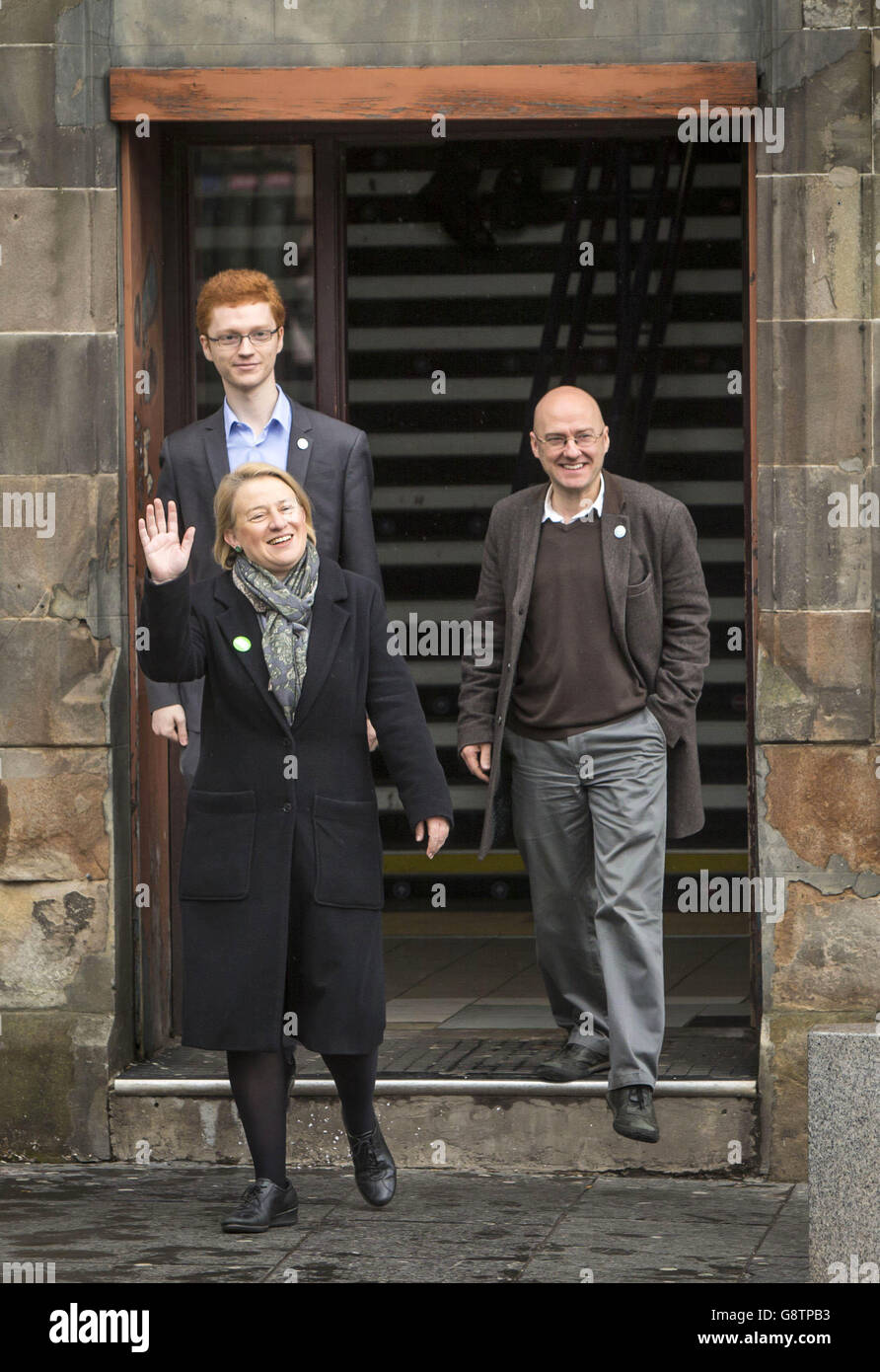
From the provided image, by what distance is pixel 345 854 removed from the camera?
6090mm

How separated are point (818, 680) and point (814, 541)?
0.42 meters

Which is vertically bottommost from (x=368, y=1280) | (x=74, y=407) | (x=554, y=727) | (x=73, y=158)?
(x=368, y=1280)

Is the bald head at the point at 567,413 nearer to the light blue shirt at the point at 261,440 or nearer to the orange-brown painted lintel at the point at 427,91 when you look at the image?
the light blue shirt at the point at 261,440

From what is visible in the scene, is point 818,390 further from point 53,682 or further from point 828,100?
point 53,682

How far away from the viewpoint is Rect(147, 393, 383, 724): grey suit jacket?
6809 mm

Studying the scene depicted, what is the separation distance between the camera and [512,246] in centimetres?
1106

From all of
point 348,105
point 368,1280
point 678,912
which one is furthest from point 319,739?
point 678,912

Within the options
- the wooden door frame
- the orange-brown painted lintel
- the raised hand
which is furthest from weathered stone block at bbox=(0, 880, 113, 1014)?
the orange-brown painted lintel

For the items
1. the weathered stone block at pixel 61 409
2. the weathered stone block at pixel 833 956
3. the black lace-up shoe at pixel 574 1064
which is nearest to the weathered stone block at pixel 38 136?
the weathered stone block at pixel 61 409

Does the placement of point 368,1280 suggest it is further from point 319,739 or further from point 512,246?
point 512,246

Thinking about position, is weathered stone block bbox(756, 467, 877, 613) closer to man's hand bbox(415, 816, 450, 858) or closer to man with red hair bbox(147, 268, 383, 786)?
man with red hair bbox(147, 268, 383, 786)

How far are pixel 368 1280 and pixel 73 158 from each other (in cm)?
362

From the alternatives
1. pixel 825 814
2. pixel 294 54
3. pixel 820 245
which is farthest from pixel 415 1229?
pixel 294 54

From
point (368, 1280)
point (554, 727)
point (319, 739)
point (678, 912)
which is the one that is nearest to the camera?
point (368, 1280)
